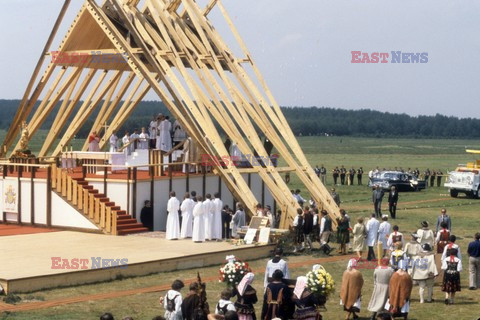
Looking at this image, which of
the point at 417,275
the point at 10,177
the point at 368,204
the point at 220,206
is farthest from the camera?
the point at 368,204

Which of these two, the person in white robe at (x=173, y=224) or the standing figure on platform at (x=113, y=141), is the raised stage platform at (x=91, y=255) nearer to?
the person in white robe at (x=173, y=224)

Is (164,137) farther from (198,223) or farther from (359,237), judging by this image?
(359,237)

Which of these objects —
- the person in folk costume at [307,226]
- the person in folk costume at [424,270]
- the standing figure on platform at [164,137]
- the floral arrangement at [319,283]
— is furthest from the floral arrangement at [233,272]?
the standing figure on platform at [164,137]

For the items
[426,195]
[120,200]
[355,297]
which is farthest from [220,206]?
[426,195]

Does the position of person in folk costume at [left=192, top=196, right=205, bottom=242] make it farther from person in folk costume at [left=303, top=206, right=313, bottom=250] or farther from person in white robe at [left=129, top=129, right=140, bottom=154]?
person in white robe at [left=129, top=129, right=140, bottom=154]

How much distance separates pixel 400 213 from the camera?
1695 inches

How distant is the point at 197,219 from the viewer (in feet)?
97.2

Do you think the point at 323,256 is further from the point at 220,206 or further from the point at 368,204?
the point at 368,204

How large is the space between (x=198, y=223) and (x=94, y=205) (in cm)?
399

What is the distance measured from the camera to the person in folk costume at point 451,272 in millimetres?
22156

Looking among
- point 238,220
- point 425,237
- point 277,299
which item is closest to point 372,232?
point 425,237

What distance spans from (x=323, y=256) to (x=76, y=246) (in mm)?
7241

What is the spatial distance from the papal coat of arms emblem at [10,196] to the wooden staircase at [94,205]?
6.01ft

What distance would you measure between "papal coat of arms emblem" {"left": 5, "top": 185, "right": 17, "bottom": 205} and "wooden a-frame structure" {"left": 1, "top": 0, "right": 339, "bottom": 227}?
2904 mm
